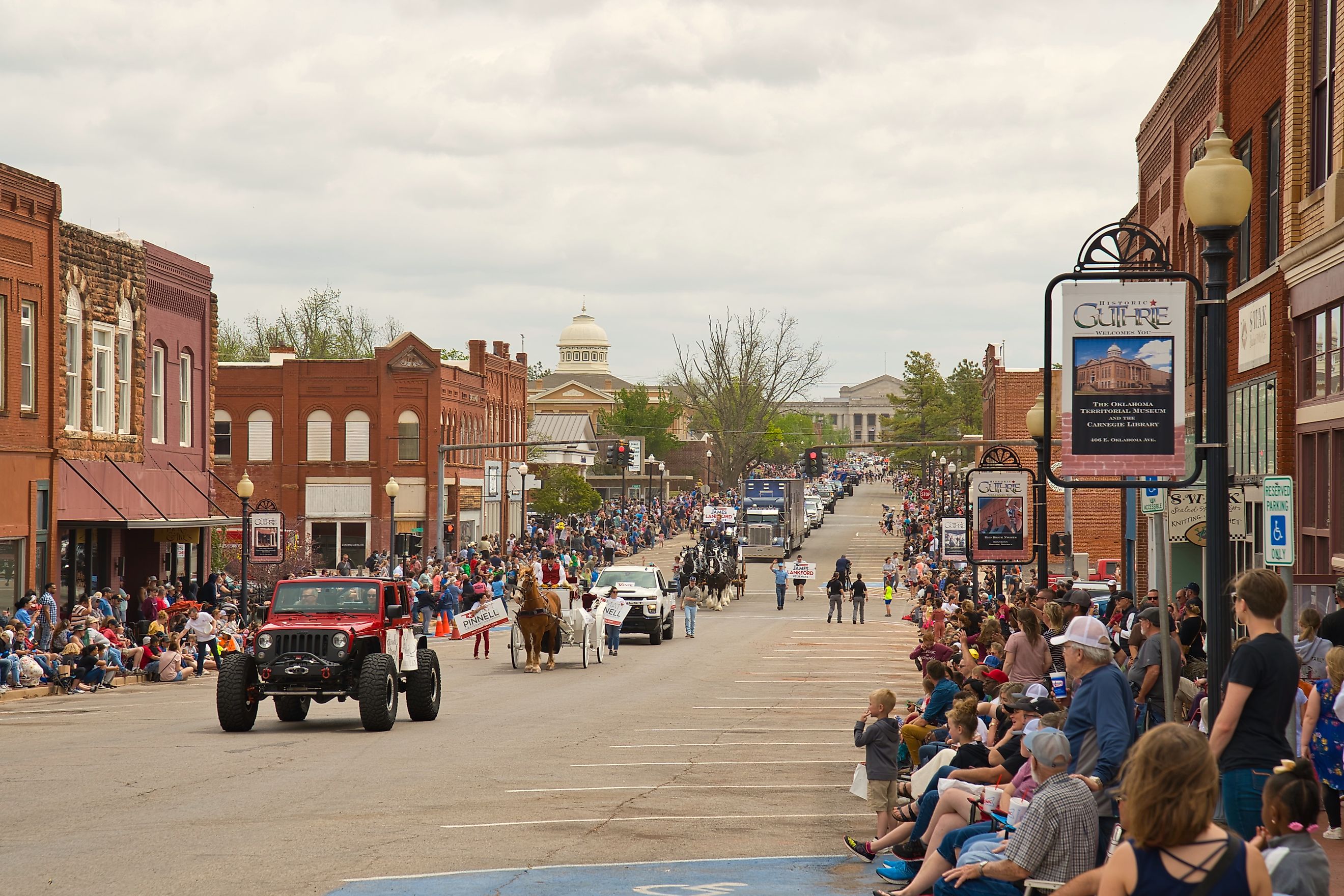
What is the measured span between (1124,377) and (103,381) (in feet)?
95.4

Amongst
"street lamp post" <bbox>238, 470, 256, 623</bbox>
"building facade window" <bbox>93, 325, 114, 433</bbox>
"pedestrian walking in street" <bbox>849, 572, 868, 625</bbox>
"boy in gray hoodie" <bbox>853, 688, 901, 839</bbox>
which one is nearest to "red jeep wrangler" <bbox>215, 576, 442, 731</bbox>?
"boy in gray hoodie" <bbox>853, 688, 901, 839</bbox>

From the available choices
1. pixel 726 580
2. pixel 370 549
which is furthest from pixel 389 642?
pixel 370 549

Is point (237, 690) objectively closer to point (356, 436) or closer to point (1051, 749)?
point (1051, 749)

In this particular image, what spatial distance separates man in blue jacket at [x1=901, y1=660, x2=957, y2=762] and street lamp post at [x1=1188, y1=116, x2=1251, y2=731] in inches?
167

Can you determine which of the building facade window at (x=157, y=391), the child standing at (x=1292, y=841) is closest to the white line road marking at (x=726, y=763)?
the child standing at (x=1292, y=841)

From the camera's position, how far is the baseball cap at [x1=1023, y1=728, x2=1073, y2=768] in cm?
794

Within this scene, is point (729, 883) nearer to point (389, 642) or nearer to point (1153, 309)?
point (1153, 309)

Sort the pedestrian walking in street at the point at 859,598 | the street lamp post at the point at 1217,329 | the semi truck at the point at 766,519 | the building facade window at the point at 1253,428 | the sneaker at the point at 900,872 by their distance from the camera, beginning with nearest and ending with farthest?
the street lamp post at the point at 1217,329 → the sneaker at the point at 900,872 → the building facade window at the point at 1253,428 → the pedestrian walking in street at the point at 859,598 → the semi truck at the point at 766,519

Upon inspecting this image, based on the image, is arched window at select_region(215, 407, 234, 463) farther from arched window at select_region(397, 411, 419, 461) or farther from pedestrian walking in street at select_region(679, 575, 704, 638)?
pedestrian walking in street at select_region(679, 575, 704, 638)

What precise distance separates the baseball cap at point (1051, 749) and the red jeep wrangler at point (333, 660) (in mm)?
12194

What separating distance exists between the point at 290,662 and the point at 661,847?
889 cm

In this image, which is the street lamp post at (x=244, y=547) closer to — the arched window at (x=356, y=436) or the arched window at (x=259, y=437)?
the arched window at (x=356, y=436)

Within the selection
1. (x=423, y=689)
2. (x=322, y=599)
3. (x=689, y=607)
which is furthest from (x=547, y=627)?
(x=689, y=607)

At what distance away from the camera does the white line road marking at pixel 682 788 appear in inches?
554
